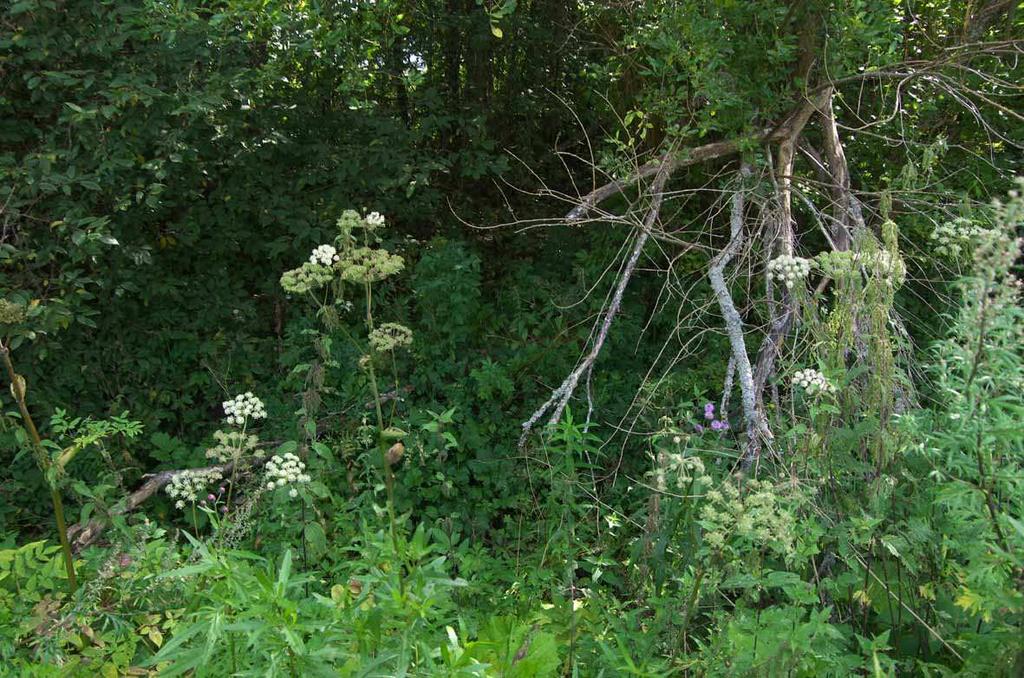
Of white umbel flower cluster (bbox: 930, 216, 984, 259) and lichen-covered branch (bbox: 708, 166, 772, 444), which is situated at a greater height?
white umbel flower cluster (bbox: 930, 216, 984, 259)

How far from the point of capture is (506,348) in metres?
4.99

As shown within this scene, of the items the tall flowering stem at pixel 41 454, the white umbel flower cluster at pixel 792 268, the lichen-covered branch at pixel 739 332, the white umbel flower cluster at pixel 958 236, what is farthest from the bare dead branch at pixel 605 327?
the tall flowering stem at pixel 41 454

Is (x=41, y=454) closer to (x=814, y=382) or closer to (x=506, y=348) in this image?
(x=814, y=382)

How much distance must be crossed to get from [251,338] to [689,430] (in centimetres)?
301

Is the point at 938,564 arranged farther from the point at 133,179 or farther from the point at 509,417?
the point at 133,179

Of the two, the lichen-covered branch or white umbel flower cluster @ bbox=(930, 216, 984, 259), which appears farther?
the lichen-covered branch

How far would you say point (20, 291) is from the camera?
415 centimetres

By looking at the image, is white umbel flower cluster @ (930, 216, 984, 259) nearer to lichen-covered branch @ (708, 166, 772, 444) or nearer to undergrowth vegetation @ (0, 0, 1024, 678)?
undergrowth vegetation @ (0, 0, 1024, 678)

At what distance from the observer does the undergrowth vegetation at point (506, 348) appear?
2.18 metres

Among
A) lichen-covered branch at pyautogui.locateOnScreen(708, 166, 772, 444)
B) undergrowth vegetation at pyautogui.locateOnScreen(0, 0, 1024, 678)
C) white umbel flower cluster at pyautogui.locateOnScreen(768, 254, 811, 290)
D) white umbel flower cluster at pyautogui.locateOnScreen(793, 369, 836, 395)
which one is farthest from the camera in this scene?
lichen-covered branch at pyautogui.locateOnScreen(708, 166, 772, 444)

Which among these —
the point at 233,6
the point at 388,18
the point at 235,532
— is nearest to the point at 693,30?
the point at 388,18

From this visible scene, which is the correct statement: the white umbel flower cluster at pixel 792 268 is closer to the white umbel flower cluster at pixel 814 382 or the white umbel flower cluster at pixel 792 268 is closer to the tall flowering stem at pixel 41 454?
the white umbel flower cluster at pixel 814 382

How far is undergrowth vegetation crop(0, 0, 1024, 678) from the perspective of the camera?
7.16ft

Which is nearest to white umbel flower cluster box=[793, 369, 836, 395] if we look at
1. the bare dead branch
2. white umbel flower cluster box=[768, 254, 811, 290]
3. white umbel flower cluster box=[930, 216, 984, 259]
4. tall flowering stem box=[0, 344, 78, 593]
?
white umbel flower cluster box=[768, 254, 811, 290]
